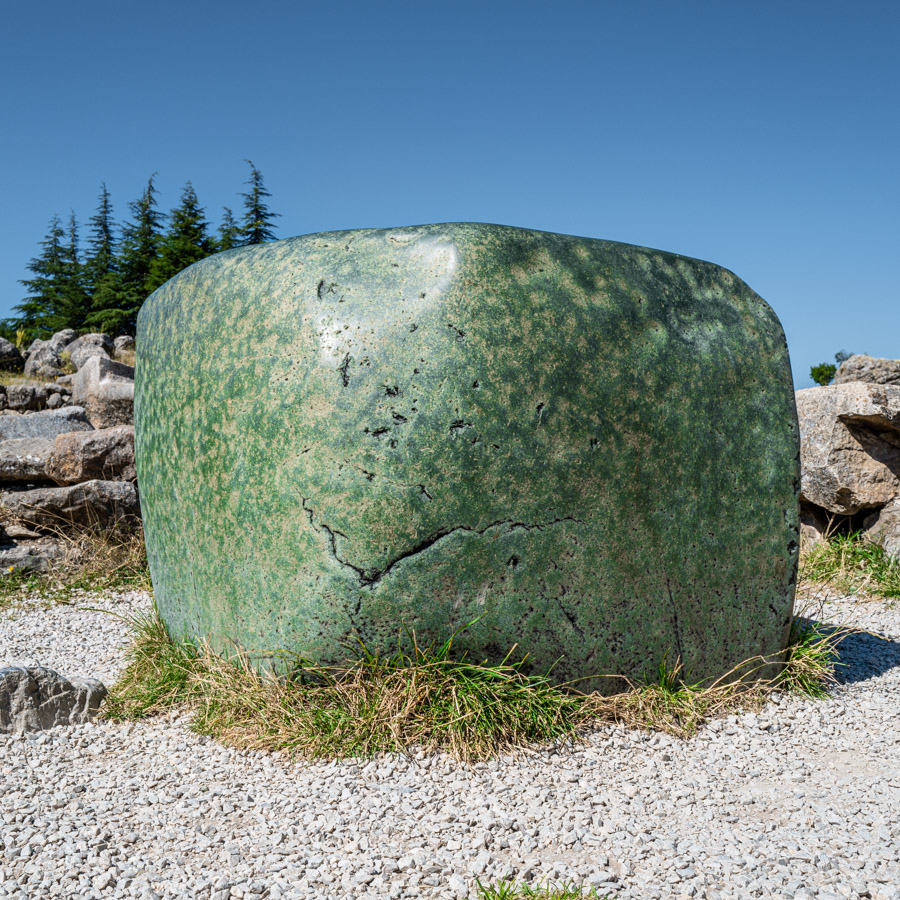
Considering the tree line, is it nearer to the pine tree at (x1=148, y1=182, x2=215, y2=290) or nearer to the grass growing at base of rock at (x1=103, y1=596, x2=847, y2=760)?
the pine tree at (x1=148, y1=182, x2=215, y2=290)

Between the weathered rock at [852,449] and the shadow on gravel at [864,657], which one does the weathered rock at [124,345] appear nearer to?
the weathered rock at [852,449]

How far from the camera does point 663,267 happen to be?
3.66 metres

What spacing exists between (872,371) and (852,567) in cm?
243

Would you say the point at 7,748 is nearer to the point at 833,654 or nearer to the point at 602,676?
the point at 602,676

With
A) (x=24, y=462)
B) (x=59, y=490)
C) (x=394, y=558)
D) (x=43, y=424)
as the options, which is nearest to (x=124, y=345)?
(x=43, y=424)

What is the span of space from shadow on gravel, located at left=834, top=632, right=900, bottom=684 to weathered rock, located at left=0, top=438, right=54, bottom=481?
6.30m

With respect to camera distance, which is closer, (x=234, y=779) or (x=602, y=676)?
(x=234, y=779)

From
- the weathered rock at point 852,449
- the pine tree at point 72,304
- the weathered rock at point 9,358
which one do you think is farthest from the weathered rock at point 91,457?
the pine tree at point 72,304

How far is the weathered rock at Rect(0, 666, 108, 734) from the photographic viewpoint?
11.3 feet

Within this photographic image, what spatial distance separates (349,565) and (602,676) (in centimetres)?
119

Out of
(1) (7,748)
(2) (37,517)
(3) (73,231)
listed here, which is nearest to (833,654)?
(1) (7,748)

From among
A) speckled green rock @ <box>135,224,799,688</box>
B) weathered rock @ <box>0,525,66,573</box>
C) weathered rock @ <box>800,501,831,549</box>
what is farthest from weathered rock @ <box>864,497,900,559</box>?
A: weathered rock @ <box>0,525,66,573</box>

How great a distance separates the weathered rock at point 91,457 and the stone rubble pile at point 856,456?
19.0 ft

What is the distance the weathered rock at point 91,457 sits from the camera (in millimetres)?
6891
